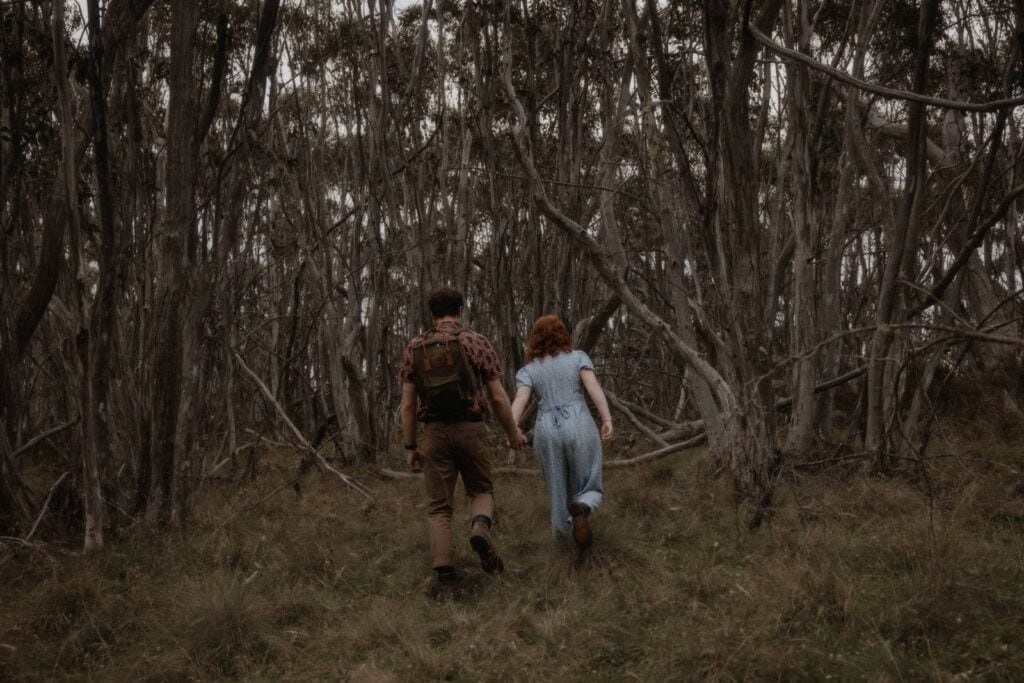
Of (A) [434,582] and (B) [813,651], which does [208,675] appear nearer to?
(A) [434,582]

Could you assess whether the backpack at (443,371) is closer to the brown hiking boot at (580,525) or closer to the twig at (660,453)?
the brown hiking boot at (580,525)

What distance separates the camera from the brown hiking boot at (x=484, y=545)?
462 centimetres

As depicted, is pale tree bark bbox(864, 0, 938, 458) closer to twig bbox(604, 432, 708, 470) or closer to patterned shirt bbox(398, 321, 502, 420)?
twig bbox(604, 432, 708, 470)

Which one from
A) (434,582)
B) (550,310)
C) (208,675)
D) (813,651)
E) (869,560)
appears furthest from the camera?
(550,310)

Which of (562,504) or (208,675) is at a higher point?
(562,504)

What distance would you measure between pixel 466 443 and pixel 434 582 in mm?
802

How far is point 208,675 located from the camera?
396 centimetres

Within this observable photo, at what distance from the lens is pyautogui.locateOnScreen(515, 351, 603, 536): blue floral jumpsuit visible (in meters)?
4.96

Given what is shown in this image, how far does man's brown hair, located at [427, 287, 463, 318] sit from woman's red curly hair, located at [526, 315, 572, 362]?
58cm

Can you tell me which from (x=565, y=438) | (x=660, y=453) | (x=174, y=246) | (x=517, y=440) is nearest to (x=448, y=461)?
(x=517, y=440)

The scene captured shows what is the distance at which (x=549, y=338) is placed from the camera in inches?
205

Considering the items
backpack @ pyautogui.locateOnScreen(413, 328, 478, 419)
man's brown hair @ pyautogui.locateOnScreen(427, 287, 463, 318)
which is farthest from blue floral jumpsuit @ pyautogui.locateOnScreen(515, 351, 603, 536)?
man's brown hair @ pyautogui.locateOnScreen(427, 287, 463, 318)

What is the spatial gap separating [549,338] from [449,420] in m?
0.83

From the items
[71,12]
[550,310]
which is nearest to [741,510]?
[550,310]
